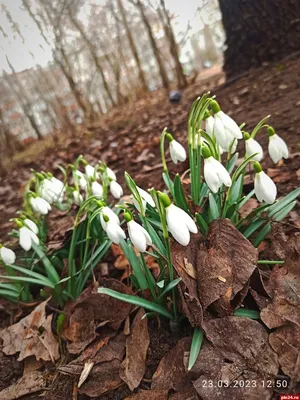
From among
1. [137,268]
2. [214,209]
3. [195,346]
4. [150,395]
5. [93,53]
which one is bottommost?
[150,395]

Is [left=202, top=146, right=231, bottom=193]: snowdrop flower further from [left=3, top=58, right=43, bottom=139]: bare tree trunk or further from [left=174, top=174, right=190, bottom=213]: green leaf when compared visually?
[left=3, top=58, right=43, bottom=139]: bare tree trunk

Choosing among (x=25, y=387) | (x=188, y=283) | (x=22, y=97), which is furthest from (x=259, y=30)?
(x=22, y=97)

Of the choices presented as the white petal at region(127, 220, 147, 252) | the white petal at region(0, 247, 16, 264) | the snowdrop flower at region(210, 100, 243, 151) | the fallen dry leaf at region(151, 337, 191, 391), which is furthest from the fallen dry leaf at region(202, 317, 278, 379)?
the white petal at region(0, 247, 16, 264)

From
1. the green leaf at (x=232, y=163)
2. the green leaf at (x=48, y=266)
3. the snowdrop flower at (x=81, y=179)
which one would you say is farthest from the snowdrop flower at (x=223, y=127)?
the green leaf at (x=48, y=266)

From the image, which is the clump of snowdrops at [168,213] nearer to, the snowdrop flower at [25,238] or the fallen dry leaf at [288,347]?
the snowdrop flower at [25,238]

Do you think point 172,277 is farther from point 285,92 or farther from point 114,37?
point 114,37

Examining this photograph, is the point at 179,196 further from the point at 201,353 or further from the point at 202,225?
the point at 201,353

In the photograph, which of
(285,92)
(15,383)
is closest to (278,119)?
(285,92)
